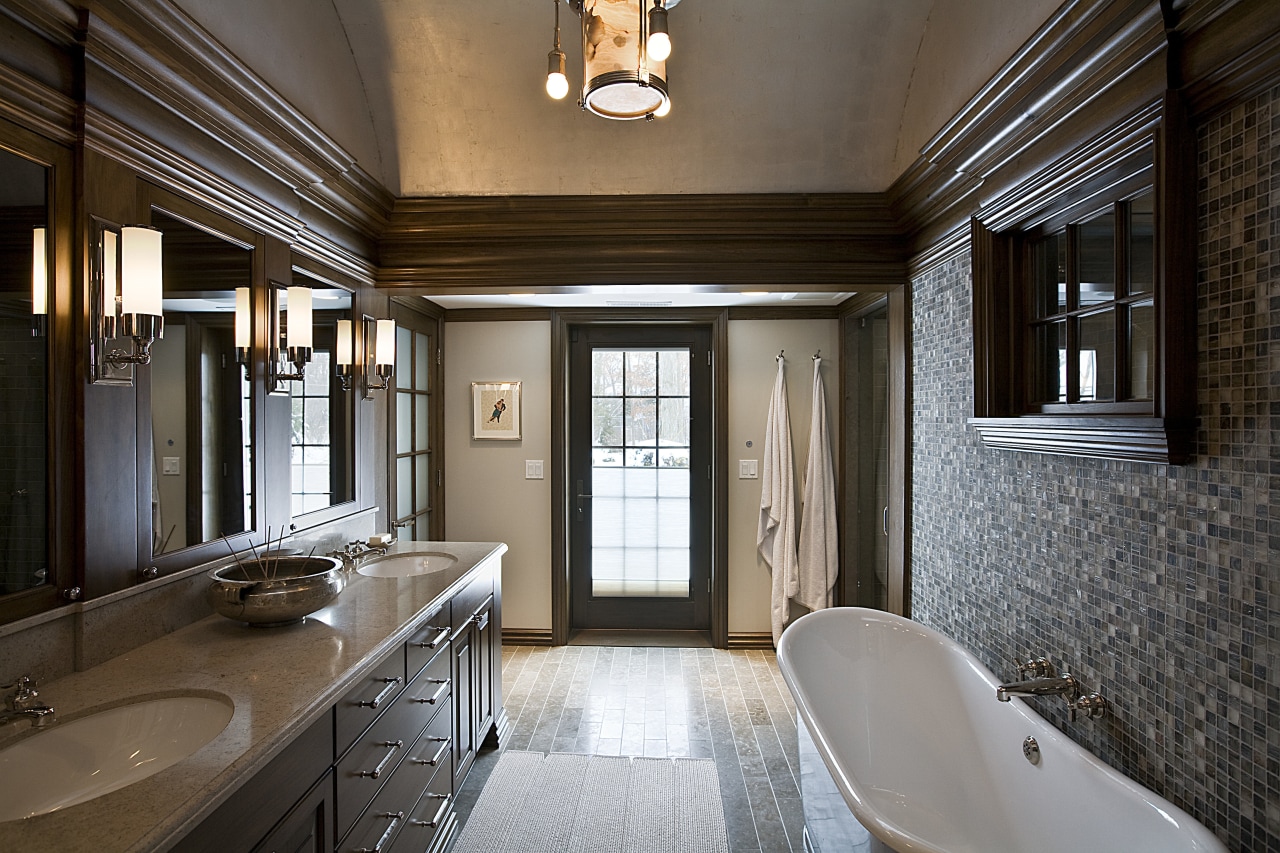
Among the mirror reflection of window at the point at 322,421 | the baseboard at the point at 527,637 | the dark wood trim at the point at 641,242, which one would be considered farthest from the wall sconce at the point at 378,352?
the baseboard at the point at 527,637

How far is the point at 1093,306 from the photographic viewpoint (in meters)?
1.80

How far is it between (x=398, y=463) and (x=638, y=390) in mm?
1593

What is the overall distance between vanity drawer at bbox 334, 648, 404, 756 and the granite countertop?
0.22 ft

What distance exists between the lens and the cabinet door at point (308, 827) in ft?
4.41

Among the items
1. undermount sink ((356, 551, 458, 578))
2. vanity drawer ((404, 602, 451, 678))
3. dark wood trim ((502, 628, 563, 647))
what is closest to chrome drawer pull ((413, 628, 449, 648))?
vanity drawer ((404, 602, 451, 678))

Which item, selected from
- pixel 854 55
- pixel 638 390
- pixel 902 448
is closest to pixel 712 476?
pixel 638 390

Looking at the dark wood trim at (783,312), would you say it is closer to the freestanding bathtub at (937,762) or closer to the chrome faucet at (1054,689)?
the freestanding bathtub at (937,762)

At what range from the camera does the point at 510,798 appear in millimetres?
2691

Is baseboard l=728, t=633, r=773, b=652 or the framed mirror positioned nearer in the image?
the framed mirror

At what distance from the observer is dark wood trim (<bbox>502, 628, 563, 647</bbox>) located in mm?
4430

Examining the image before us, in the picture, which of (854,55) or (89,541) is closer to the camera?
(89,541)

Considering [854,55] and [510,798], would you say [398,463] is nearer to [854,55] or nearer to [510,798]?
[510,798]

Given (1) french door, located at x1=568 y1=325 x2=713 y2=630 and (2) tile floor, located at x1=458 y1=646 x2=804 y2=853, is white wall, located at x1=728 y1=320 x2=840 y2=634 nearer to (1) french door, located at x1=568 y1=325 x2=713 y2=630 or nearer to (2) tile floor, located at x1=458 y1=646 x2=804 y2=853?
(1) french door, located at x1=568 y1=325 x2=713 y2=630

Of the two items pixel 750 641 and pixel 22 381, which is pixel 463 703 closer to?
pixel 22 381
